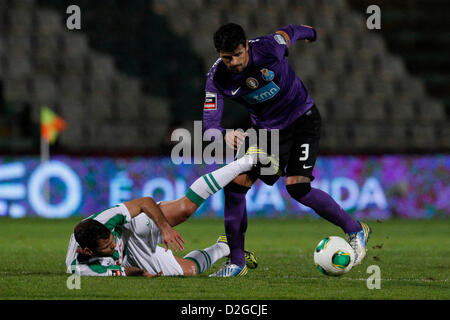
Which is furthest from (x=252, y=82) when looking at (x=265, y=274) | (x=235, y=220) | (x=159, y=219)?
(x=265, y=274)

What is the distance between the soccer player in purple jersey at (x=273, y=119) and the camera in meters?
5.96

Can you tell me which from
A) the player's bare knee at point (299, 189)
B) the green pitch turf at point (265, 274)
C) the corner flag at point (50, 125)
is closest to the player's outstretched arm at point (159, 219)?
the green pitch turf at point (265, 274)

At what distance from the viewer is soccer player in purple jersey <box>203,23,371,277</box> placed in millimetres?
5961

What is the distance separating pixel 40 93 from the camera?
16250 mm

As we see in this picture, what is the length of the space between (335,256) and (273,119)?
1.11m

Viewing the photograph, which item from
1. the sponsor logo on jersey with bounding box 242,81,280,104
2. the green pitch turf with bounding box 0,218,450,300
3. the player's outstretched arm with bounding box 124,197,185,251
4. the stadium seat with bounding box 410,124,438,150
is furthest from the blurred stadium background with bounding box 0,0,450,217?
the player's outstretched arm with bounding box 124,197,185,251

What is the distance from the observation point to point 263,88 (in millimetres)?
5992

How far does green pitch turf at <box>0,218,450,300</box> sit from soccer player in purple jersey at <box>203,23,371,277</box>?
387 millimetres

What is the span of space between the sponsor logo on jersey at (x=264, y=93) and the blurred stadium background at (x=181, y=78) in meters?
8.30

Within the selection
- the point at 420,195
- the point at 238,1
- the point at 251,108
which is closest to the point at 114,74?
the point at 238,1

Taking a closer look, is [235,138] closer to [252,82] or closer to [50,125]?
[252,82]

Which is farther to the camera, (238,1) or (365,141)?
(238,1)
